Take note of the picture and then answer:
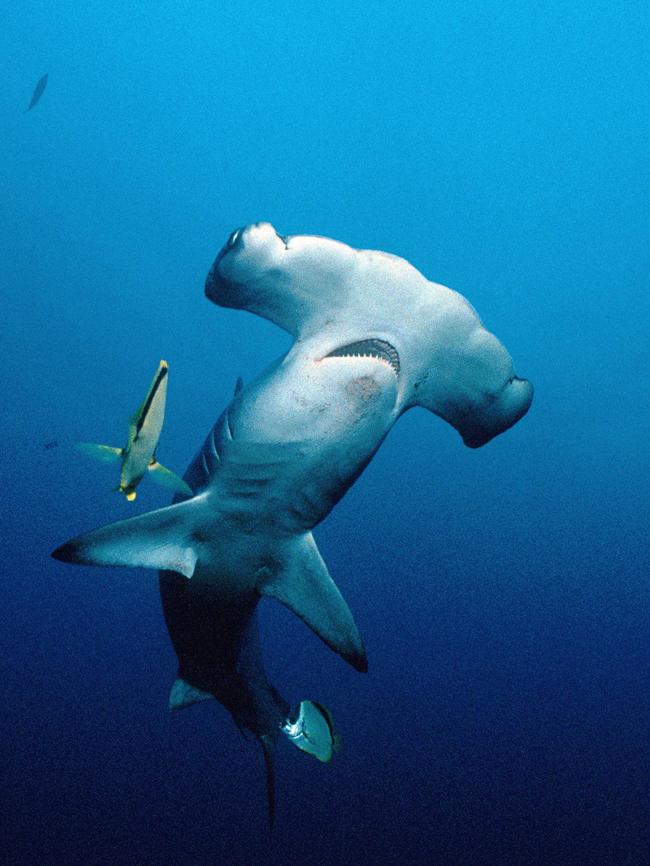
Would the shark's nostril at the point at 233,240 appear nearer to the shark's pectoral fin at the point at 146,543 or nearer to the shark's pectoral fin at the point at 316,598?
the shark's pectoral fin at the point at 146,543

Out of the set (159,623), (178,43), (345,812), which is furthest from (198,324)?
(345,812)

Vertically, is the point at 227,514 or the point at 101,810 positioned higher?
the point at 227,514

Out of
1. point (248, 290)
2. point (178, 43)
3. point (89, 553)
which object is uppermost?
point (178, 43)

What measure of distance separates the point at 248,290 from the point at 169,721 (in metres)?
16.5

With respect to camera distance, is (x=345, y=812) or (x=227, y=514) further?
(x=345, y=812)

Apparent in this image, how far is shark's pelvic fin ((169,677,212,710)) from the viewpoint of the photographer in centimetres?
340

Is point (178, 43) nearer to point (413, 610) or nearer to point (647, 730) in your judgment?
point (413, 610)

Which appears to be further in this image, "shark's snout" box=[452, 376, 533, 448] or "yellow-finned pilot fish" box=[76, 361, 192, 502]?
"shark's snout" box=[452, 376, 533, 448]

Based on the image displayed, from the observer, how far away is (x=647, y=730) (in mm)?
21922

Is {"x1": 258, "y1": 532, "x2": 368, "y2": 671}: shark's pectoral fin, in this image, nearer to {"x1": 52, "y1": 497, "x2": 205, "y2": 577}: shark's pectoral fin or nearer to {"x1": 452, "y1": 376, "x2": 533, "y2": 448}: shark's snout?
{"x1": 52, "y1": 497, "x2": 205, "y2": 577}: shark's pectoral fin

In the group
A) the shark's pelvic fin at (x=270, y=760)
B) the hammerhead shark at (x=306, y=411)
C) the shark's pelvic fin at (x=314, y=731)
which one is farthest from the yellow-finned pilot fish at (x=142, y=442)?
the shark's pelvic fin at (x=270, y=760)

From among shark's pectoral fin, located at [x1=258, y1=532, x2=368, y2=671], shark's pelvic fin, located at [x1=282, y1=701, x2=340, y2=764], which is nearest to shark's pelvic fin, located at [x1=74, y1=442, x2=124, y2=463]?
shark's pectoral fin, located at [x1=258, y1=532, x2=368, y2=671]

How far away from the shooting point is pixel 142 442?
1585mm

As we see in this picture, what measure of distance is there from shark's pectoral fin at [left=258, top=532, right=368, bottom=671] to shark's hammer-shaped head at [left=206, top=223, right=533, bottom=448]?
2.56 ft
